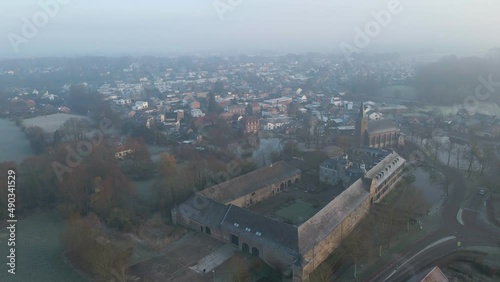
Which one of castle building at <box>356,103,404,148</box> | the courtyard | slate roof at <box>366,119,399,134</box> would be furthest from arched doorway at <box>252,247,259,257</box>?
slate roof at <box>366,119,399,134</box>

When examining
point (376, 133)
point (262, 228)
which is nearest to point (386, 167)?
point (376, 133)


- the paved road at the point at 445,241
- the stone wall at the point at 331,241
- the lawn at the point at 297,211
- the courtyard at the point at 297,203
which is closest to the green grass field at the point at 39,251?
the stone wall at the point at 331,241

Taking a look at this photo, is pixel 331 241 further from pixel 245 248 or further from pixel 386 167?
pixel 386 167

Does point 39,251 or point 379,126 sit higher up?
point 379,126

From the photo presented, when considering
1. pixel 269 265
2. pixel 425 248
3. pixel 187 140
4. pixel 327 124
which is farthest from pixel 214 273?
pixel 327 124

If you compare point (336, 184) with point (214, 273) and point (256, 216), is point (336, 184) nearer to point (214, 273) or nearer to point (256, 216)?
point (256, 216)

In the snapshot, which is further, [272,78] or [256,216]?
[272,78]
